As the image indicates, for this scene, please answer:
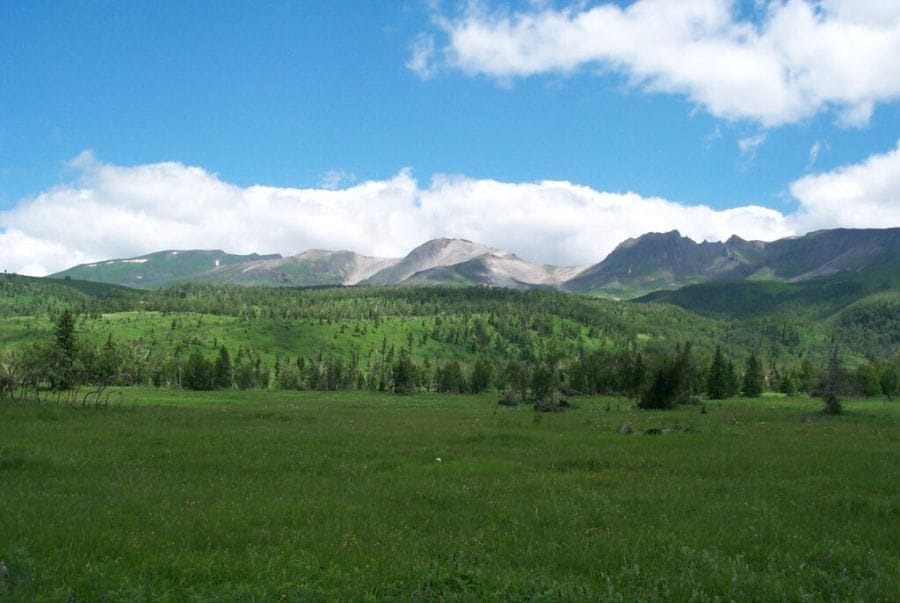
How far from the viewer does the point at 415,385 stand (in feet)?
591

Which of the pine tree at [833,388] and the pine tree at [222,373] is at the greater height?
the pine tree at [833,388]

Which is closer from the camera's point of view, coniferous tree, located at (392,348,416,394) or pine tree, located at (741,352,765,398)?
pine tree, located at (741,352,765,398)

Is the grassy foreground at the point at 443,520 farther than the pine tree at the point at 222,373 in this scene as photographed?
No

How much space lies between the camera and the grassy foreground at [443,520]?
1226 cm

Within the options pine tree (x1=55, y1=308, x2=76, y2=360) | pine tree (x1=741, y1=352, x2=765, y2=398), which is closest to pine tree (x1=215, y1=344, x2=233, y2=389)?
pine tree (x1=55, y1=308, x2=76, y2=360)

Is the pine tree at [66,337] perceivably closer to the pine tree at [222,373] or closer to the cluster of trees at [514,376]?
the cluster of trees at [514,376]

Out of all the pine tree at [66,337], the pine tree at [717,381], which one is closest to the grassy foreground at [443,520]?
the pine tree at [66,337]

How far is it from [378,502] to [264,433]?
23.8m

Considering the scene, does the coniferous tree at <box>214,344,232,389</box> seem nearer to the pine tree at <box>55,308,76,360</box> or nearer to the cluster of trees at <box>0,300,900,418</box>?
the cluster of trees at <box>0,300,900,418</box>

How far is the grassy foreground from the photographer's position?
12.3 m

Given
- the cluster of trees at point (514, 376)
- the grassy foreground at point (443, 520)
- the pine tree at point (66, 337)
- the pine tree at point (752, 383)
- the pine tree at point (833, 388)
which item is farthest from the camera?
the pine tree at point (752, 383)

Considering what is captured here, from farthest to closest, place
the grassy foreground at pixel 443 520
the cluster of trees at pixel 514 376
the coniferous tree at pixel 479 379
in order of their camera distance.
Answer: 1. the coniferous tree at pixel 479 379
2. the cluster of trees at pixel 514 376
3. the grassy foreground at pixel 443 520

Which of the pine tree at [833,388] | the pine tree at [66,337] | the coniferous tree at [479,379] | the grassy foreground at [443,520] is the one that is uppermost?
the pine tree at [66,337]

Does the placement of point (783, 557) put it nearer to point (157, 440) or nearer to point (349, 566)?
point (349, 566)
